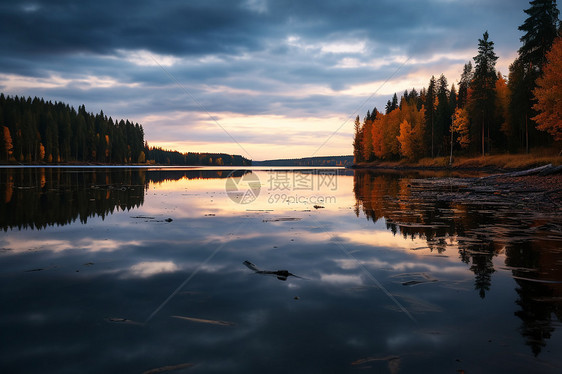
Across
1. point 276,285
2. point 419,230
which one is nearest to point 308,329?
point 276,285

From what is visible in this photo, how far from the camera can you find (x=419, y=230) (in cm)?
1012

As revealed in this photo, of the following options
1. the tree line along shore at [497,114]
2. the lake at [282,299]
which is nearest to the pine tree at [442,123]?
the tree line along shore at [497,114]

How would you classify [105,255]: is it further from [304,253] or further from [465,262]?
[465,262]

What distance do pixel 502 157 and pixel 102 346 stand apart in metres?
54.0

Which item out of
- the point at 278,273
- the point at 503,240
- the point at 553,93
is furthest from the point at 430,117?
the point at 278,273

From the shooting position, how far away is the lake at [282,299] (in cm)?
341

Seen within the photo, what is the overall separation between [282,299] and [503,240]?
664 centimetres

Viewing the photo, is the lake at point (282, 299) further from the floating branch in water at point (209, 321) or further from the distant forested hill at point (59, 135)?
the distant forested hill at point (59, 135)

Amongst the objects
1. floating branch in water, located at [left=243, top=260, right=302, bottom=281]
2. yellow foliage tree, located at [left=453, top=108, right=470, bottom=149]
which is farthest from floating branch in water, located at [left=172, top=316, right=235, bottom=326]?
yellow foliage tree, located at [left=453, top=108, right=470, bottom=149]

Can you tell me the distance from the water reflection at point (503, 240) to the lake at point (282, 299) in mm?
37

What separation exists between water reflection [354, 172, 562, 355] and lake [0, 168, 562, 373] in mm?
37

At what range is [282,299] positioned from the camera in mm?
4969

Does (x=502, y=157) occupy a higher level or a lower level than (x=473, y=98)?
lower

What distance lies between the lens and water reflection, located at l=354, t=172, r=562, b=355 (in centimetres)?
451
